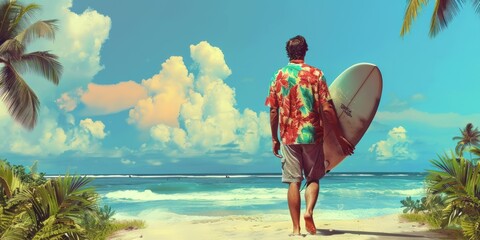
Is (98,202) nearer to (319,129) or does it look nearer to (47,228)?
(47,228)

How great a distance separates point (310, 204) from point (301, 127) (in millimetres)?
934

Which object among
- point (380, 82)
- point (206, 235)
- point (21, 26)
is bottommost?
point (206, 235)

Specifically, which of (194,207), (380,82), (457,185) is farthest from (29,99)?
(457,185)

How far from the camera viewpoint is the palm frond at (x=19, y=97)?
1838 centimetres

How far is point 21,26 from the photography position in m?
20.0

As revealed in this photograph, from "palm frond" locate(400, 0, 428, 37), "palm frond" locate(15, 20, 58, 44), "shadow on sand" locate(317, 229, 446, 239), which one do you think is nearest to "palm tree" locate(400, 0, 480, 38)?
"palm frond" locate(400, 0, 428, 37)

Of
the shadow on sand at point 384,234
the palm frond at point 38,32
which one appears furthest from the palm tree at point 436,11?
the palm frond at point 38,32

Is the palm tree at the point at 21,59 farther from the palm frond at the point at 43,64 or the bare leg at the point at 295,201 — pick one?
the bare leg at the point at 295,201

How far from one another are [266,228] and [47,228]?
366cm

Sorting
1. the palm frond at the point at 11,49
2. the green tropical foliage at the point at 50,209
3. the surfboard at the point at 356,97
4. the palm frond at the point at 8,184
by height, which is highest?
the palm frond at the point at 11,49

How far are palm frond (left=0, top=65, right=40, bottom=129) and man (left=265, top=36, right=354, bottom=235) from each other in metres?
14.3

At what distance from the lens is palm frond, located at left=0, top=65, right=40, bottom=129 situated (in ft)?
60.3

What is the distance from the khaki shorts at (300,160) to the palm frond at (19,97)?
14.4 m

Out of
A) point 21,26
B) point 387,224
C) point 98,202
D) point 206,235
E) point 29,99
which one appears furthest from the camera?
point 21,26
